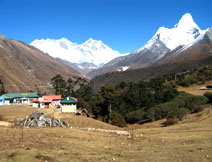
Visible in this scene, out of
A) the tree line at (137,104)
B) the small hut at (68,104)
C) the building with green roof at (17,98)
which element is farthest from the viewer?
the building with green roof at (17,98)

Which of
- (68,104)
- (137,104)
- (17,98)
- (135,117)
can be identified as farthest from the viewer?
(137,104)

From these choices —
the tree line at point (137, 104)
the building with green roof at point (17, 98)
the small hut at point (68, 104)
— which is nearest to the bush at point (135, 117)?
the tree line at point (137, 104)

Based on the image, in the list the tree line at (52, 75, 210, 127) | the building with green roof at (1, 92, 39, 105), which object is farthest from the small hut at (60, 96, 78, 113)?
the building with green roof at (1, 92, 39, 105)

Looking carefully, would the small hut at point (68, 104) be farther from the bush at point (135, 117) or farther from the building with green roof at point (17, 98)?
the building with green roof at point (17, 98)

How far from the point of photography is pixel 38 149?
1984 cm

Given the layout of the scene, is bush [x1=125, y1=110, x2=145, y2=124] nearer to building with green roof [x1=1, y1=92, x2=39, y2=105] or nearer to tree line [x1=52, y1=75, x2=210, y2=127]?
tree line [x1=52, y1=75, x2=210, y2=127]

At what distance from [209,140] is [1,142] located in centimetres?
2150

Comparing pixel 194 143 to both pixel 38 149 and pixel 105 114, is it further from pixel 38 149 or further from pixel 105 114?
pixel 105 114

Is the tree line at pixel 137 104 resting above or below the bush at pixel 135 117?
above

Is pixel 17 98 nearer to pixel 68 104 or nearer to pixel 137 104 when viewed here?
pixel 68 104

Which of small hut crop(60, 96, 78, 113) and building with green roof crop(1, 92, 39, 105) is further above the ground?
building with green roof crop(1, 92, 39, 105)

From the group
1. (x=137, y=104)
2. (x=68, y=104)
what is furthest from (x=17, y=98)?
(x=137, y=104)

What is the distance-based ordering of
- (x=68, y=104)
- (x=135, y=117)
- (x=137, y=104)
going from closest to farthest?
1. (x=68, y=104)
2. (x=135, y=117)
3. (x=137, y=104)

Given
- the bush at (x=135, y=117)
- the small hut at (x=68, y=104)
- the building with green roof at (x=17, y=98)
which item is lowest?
the bush at (x=135, y=117)
